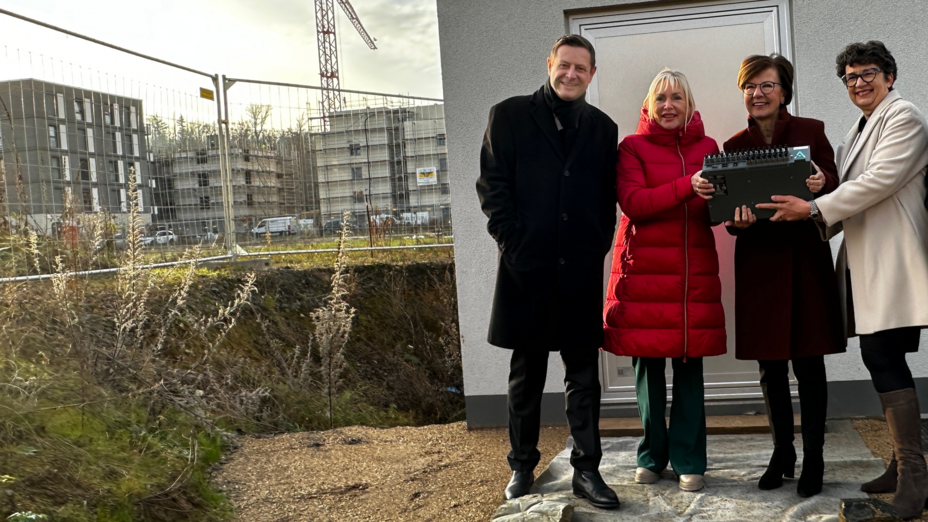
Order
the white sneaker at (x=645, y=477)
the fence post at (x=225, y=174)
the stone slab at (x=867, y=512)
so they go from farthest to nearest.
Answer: the fence post at (x=225, y=174), the white sneaker at (x=645, y=477), the stone slab at (x=867, y=512)

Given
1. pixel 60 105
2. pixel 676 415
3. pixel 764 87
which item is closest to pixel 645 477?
pixel 676 415

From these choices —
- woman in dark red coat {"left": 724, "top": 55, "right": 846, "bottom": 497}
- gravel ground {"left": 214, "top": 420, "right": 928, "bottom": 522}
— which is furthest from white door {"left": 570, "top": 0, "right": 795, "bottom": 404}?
woman in dark red coat {"left": 724, "top": 55, "right": 846, "bottom": 497}

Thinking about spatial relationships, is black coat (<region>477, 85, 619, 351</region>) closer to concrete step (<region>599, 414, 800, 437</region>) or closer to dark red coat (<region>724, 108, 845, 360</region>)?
dark red coat (<region>724, 108, 845, 360</region>)

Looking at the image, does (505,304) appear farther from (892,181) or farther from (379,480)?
(892,181)

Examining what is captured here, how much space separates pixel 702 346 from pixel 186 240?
199 inches

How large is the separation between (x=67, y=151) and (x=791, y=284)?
16.5 ft

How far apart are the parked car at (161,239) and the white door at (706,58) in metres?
3.98

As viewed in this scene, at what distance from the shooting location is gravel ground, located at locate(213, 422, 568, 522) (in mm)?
3441

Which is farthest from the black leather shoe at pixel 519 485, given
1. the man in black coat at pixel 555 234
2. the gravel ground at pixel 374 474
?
the gravel ground at pixel 374 474

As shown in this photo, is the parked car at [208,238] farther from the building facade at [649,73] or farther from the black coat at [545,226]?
the black coat at [545,226]

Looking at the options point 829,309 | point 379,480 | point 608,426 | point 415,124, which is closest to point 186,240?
point 415,124

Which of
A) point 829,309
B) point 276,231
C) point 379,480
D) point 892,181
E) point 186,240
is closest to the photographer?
point 892,181

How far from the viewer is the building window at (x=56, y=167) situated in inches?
209

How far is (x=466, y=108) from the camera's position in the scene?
4.71 meters
